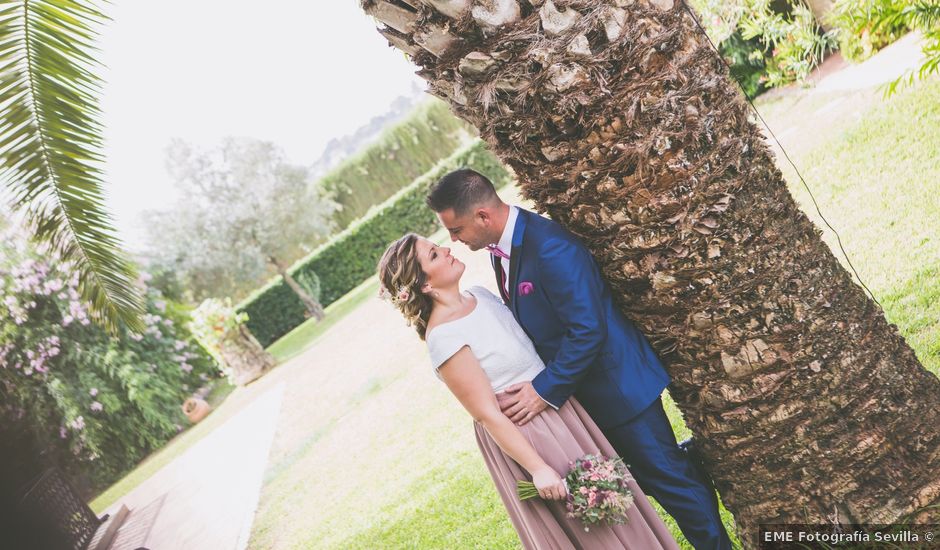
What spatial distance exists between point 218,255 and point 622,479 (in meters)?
22.2

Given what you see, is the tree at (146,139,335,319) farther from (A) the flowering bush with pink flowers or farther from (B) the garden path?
(B) the garden path

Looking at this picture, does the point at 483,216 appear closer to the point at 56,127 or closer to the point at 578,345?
the point at 578,345

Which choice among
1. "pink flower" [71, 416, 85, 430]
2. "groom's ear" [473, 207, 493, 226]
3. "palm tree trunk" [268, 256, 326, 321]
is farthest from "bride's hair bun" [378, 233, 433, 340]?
"palm tree trunk" [268, 256, 326, 321]

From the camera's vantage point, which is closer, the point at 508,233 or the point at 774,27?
the point at 508,233

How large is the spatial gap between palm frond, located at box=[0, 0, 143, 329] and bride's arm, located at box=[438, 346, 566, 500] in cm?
298

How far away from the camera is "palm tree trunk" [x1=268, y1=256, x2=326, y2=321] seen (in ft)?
73.0

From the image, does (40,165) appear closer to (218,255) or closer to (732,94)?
(732,94)

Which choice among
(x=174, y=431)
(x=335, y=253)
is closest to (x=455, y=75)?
(x=174, y=431)

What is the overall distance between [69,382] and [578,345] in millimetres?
Result: 16339

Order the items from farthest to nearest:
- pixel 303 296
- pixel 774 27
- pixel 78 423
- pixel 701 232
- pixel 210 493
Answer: pixel 303 296
pixel 78 423
pixel 210 493
pixel 774 27
pixel 701 232

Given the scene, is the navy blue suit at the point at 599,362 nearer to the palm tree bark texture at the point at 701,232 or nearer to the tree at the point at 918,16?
the palm tree bark texture at the point at 701,232

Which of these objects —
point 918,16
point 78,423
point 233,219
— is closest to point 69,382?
point 78,423

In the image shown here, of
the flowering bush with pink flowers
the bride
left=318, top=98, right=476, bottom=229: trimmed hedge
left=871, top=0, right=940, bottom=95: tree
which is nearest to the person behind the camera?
the bride

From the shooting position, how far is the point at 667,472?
2875 millimetres
